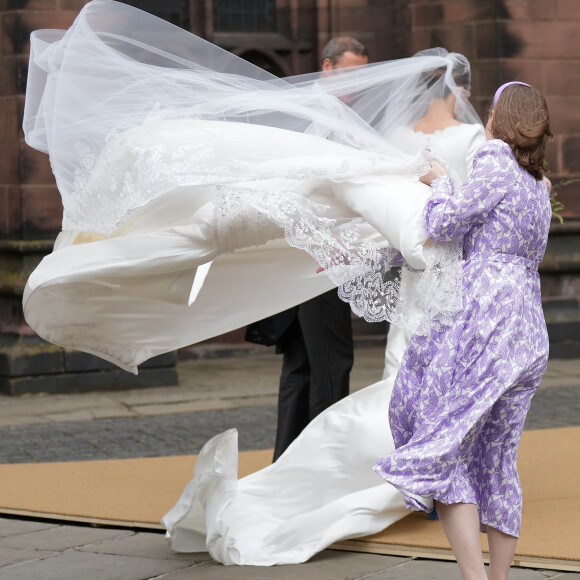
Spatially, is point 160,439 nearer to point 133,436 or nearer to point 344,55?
point 133,436

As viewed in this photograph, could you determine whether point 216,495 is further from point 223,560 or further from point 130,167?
point 130,167

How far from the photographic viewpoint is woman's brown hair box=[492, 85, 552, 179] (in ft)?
14.3

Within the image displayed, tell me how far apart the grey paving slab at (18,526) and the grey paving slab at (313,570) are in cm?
98

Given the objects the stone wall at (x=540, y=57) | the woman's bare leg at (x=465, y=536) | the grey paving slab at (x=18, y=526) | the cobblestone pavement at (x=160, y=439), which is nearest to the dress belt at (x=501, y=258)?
the woman's bare leg at (x=465, y=536)

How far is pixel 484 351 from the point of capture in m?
4.30

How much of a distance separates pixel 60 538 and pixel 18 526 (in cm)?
32

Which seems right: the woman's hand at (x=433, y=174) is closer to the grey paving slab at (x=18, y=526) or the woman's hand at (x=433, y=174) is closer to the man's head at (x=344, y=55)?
the man's head at (x=344, y=55)

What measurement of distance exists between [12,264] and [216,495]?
5233 millimetres

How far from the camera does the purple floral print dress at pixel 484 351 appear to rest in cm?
428

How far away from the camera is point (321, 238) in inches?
182

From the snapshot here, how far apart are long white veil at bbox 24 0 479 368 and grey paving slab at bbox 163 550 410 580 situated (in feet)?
3.47

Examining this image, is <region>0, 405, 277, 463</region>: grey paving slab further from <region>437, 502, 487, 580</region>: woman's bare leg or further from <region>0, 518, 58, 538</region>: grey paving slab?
<region>437, 502, 487, 580</region>: woman's bare leg

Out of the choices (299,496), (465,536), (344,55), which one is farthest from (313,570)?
(344,55)

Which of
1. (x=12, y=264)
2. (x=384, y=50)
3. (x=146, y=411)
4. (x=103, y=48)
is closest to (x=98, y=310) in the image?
(x=103, y=48)
